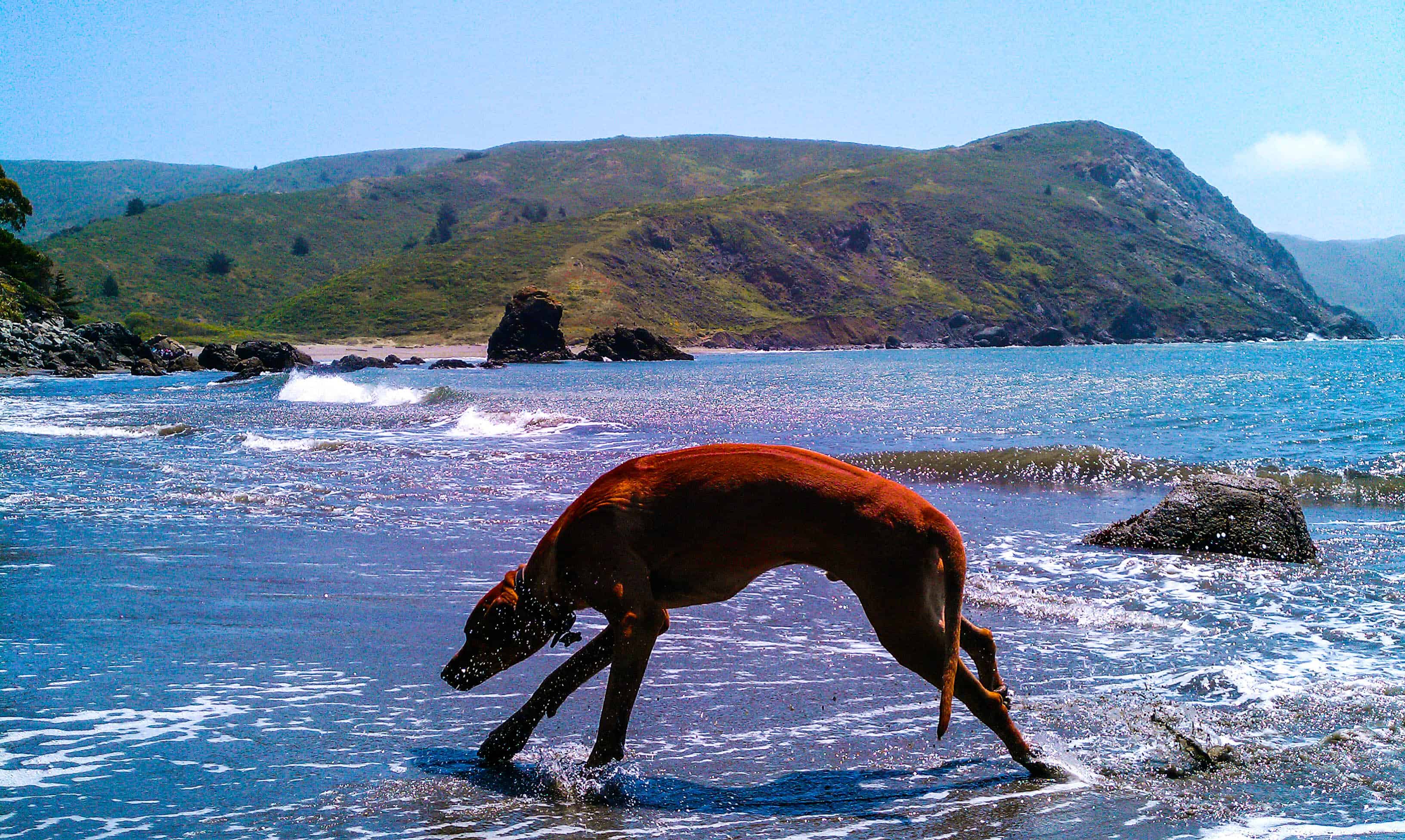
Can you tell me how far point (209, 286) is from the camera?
114 metres

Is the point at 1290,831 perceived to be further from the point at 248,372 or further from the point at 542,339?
the point at 542,339

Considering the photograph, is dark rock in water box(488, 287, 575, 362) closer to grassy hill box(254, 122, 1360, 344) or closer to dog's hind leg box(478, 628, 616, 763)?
grassy hill box(254, 122, 1360, 344)

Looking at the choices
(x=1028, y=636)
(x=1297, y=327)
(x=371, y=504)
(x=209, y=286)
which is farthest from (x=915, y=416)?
(x=1297, y=327)

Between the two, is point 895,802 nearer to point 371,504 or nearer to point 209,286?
point 371,504

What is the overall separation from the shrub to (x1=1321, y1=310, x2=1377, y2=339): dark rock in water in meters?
160

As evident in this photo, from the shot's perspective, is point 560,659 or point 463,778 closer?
point 463,778

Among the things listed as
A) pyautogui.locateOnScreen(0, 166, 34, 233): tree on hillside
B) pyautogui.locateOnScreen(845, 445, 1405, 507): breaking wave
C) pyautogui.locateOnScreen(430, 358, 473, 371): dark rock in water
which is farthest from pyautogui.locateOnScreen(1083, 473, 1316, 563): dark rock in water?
pyautogui.locateOnScreen(430, 358, 473, 371): dark rock in water

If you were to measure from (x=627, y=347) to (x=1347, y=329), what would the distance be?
446ft

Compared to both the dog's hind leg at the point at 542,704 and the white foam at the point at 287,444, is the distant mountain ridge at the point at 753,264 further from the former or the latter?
the dog's hind leg at the point at 542,704

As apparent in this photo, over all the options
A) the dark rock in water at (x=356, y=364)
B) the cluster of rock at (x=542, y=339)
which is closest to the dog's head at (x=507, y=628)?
the dark rock in water at (x=356, y=364)

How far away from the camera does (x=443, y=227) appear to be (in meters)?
156

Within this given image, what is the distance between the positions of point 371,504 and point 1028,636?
8.85m

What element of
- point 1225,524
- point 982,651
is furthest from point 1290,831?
point 1225,524

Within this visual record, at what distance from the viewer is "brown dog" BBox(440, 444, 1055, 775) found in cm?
428
